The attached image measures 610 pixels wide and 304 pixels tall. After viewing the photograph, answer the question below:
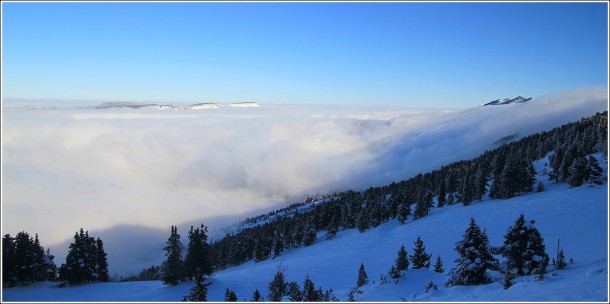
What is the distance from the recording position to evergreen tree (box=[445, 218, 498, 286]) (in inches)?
949

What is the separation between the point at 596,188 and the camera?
53.9 meters

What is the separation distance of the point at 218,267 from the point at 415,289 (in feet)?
200

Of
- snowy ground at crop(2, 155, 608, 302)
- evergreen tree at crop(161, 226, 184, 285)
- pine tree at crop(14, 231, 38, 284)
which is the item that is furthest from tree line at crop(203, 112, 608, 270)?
pine tree at crop(14, 231, 38, 284)

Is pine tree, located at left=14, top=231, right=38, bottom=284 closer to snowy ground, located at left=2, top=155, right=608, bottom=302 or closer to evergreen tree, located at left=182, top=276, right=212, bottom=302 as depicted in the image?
snowy ground, located at left=2, top=155, right=608, bottom=302

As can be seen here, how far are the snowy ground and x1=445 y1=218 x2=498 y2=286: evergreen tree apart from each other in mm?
1379

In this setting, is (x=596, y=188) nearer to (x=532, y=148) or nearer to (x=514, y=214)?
(x=514, y=214)

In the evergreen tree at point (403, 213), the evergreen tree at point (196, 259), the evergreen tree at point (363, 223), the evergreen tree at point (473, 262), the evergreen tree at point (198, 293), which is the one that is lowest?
the evergreen tree at point (363, 223)

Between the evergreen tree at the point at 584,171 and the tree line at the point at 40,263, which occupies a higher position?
the evergreen tree at the point at 584,171

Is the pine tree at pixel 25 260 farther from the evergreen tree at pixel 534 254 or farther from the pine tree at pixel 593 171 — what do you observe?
the pine tree at pixel 593 171

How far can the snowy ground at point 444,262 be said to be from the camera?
19281mm

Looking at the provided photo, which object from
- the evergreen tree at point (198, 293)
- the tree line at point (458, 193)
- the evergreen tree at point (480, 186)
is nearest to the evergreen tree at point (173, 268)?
the evergreen tree at point (198, 293)

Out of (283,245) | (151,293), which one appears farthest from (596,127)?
(151,293)

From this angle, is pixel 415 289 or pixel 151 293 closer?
pixel 415 289

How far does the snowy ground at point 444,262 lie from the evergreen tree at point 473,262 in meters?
1.38
